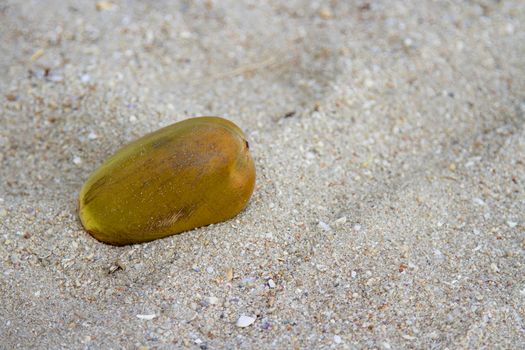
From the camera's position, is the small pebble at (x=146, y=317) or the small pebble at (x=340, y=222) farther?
the small pebble at (x=340, y=222)

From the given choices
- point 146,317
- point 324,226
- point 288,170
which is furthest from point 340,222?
point 146,317

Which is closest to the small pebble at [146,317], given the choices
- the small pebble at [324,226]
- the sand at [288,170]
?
the sand at [288,170]

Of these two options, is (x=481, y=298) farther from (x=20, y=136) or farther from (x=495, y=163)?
(x=20, y=136)

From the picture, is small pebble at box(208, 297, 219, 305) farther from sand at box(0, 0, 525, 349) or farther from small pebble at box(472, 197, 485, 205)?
small pebble at box(472, 197, 485, 205)

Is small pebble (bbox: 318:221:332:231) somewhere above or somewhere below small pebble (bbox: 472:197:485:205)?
below

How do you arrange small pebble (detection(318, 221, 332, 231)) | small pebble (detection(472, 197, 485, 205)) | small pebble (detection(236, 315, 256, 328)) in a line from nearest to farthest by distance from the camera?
small pebble (detection(236, 315, 256, 328)) → small pebble (detection(318, 221, 332, 231)) → small pebble (detection(472, 197, 485, 205))

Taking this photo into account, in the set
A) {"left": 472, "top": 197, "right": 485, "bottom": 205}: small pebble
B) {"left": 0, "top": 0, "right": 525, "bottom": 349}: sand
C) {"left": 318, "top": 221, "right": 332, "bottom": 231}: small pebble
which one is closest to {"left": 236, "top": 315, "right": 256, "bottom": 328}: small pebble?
{"left": 0, "top": 0, "right": 525, "bottom": 349}: sand

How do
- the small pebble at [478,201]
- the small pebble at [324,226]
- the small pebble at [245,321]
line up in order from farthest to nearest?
1. the small pebble at [478,201]
2. the small pebble at [324,226]
3. the small pebble at [245,321]

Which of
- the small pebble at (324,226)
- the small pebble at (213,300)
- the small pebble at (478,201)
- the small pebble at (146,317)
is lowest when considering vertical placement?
the small pebble at (146,317)

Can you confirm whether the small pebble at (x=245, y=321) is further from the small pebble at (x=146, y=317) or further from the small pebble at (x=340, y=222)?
the small pebble at (x=340, y=222)
